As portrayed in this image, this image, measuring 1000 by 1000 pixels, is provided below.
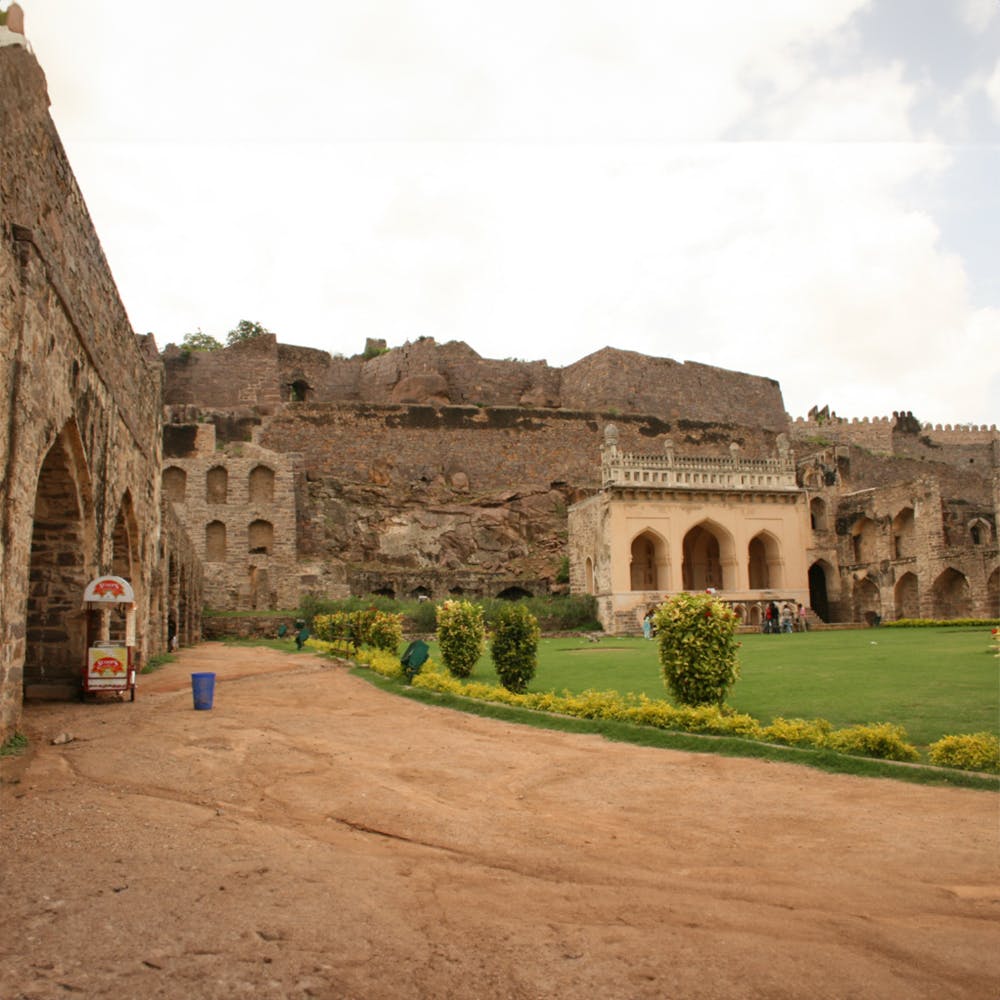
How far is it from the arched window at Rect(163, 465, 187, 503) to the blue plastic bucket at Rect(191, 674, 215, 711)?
75.6 feet

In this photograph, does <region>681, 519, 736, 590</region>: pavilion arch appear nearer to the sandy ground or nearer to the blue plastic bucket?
the blue plastic bucket

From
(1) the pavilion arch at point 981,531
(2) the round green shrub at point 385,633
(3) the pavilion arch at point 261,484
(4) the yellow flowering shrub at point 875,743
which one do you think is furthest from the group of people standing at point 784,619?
(4) the yellow flowering shrub at point 875,743

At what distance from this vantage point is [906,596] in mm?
32531

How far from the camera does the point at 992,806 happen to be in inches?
225

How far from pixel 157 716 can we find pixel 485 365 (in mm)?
34187

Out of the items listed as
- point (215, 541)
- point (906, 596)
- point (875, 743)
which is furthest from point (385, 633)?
point (906, 596)

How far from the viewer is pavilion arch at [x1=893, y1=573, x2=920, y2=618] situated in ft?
105

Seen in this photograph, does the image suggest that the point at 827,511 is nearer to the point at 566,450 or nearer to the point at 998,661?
the point at 566,450

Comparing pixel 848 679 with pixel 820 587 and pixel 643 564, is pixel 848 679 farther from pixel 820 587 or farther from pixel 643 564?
pixel 820 587

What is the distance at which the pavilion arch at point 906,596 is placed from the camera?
31984 millimetres

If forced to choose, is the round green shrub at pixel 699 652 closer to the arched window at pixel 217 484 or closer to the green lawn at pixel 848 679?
the green lawn at pixel 848 679

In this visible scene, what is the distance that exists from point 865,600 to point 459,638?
2565 cm

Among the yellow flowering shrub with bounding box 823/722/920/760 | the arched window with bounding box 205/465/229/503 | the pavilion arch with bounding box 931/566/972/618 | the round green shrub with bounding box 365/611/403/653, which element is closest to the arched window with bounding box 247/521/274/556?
the arched window with bounding box 205/465/229/503

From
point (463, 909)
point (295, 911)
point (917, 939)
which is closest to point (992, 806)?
point (917, 939)
